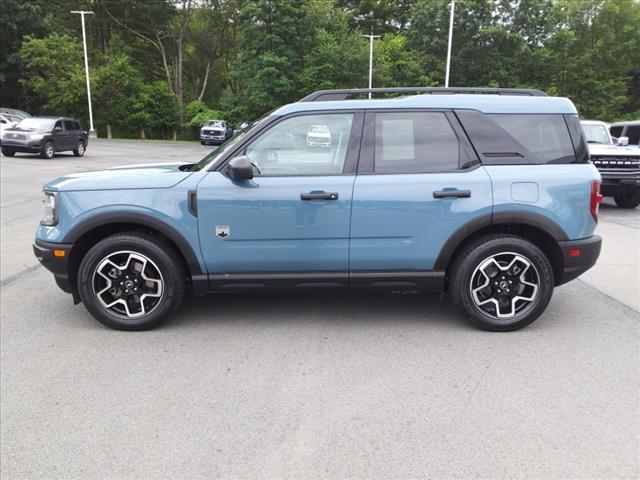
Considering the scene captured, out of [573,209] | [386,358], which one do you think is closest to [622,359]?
[573,209]

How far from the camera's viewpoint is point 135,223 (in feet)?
13.7

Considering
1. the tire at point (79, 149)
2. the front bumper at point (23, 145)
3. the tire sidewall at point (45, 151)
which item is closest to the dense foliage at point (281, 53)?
the tire at point (79, 149)

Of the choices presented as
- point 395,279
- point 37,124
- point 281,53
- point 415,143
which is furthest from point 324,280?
point 281,53

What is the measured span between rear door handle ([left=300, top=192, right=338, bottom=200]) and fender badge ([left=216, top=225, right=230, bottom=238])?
632mm

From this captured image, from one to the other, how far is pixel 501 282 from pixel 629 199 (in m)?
9.47

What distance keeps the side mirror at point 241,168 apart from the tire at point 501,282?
1807mm

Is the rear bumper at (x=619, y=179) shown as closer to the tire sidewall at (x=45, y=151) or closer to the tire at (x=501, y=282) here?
the tire at (x=501, y=282)

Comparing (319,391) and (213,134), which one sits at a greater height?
(213,134)

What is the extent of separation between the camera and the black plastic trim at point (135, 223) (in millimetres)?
4109

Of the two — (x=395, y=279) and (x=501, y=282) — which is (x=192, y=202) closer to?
(x=395, y=279)

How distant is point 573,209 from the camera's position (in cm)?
418

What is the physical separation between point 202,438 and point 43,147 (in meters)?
21.2

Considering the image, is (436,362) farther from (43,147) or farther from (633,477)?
(43,147)

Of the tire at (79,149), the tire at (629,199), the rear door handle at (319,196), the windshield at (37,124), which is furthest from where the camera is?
the tire at (79,149)
